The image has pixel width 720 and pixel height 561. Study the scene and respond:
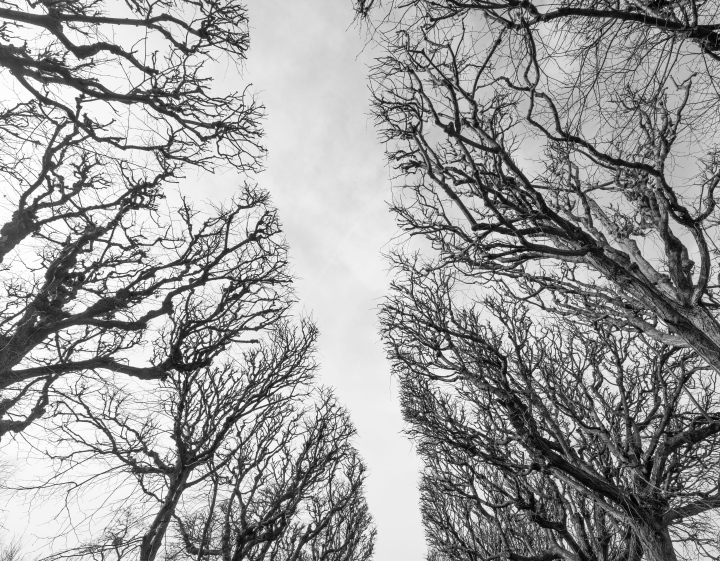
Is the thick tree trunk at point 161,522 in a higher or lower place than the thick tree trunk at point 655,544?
higher

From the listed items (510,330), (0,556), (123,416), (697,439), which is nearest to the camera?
(697,439)

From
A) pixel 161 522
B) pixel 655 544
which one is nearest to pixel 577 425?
pixel 655 544

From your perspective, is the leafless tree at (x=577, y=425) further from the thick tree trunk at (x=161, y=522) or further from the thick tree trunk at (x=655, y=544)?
the thick tree trunk at (x=161, y=522)

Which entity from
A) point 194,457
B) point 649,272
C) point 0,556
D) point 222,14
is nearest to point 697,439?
point 649,272

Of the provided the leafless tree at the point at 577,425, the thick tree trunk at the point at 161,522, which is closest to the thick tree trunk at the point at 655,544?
the leafless tree at the point at 577,425

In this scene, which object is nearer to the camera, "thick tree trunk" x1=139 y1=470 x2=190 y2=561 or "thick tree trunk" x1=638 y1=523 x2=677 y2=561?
"thick tree trunk" x1=638 y1=523 x2=677 y2=561

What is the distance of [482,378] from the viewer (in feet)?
19.2

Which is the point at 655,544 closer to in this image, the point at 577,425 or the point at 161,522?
the point at 577,425

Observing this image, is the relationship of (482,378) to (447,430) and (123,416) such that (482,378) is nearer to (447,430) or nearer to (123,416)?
(447,430)

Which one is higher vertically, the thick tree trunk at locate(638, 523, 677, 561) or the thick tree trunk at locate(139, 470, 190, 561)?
the thick tree trunk at locate(139, 470, 190, 561)

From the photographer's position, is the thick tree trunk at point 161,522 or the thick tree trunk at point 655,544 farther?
the thick tree trunk at point 161,522

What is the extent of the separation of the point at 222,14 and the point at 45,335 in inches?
160

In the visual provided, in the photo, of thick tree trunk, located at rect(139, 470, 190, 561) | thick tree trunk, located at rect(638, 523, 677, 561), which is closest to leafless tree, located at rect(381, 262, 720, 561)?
thick tree trunk, located at rect(638, 523, 677, 561)

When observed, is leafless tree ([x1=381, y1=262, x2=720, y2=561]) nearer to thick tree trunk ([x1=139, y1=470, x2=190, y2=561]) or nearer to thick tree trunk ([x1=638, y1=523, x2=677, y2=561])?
thick tree trunk ([x1=638, y1=523, x2=677, y2=561])
